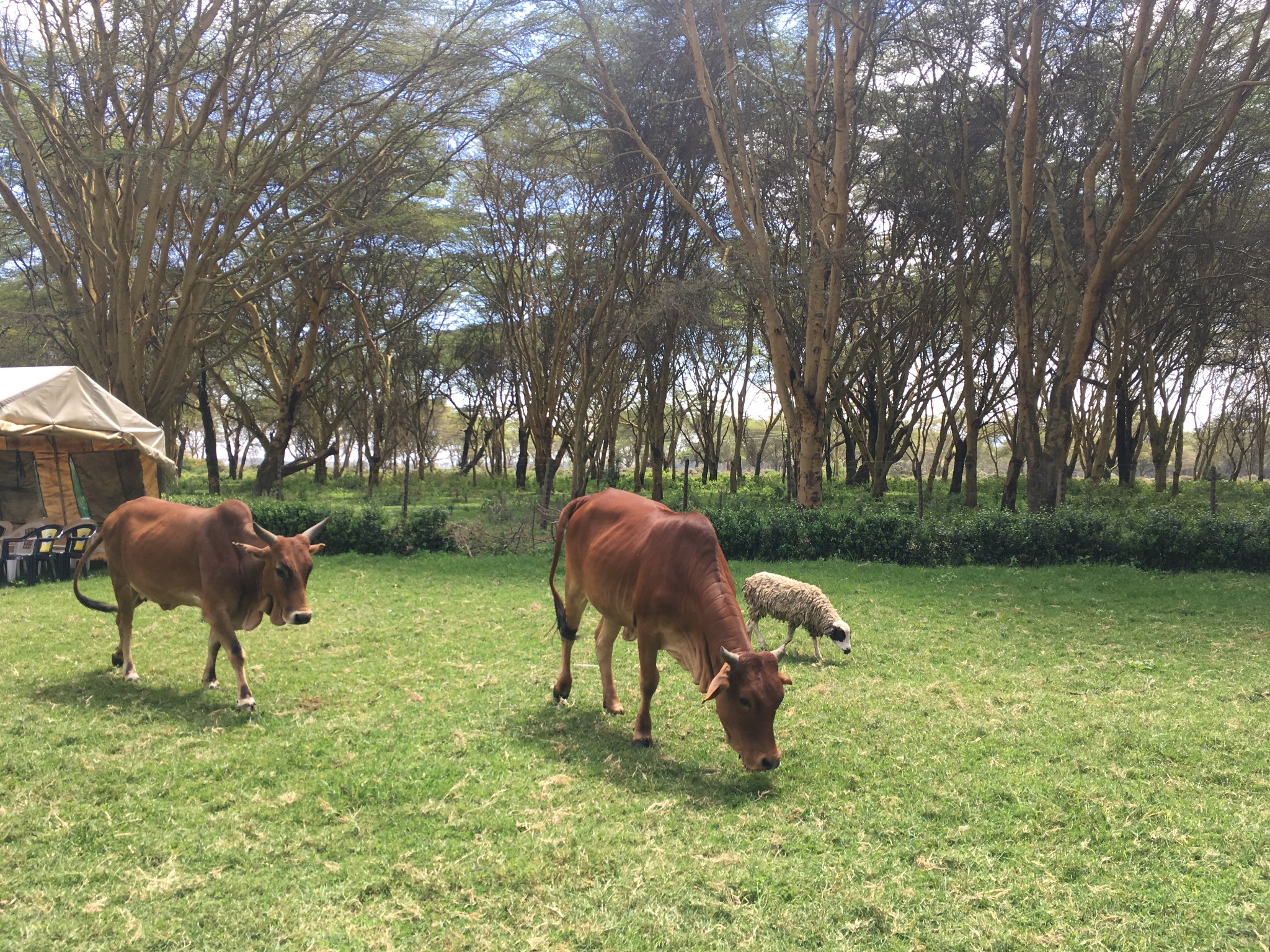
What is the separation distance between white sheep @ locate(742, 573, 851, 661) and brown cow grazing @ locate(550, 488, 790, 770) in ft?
7.00

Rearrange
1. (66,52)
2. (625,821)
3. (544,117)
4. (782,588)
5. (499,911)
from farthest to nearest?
(544,117), (66,52), (782,588), (625,821), (499,911)

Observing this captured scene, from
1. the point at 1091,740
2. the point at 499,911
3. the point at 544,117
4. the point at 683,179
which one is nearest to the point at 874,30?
A: the point at 683,179

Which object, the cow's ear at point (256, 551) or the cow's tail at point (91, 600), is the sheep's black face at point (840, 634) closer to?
the cow's ear at point (256, 551)

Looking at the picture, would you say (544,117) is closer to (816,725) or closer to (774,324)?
(774,324)

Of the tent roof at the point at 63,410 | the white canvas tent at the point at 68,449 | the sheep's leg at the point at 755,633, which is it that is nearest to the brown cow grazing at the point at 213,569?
the sheep's leg at the point at 755,633

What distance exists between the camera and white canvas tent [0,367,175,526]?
1202cm

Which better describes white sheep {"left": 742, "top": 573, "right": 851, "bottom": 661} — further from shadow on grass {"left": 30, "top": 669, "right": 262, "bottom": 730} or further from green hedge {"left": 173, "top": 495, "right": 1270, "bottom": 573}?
green hedge {"left": 173, "top": 495, "right": 1270, "bottom": 573}

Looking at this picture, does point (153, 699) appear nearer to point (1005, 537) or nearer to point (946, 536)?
point (946, 536)

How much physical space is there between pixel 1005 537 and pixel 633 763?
34.4 feet

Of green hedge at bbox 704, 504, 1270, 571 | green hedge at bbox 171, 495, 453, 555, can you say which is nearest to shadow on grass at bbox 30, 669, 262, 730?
green hedge at bbox 171, 495, 453, 555

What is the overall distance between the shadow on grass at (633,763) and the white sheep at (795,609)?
1.99 metres

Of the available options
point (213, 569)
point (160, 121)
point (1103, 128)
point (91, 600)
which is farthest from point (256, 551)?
point (1103, 128)

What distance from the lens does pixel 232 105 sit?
603 inches

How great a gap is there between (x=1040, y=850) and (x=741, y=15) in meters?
15.5
